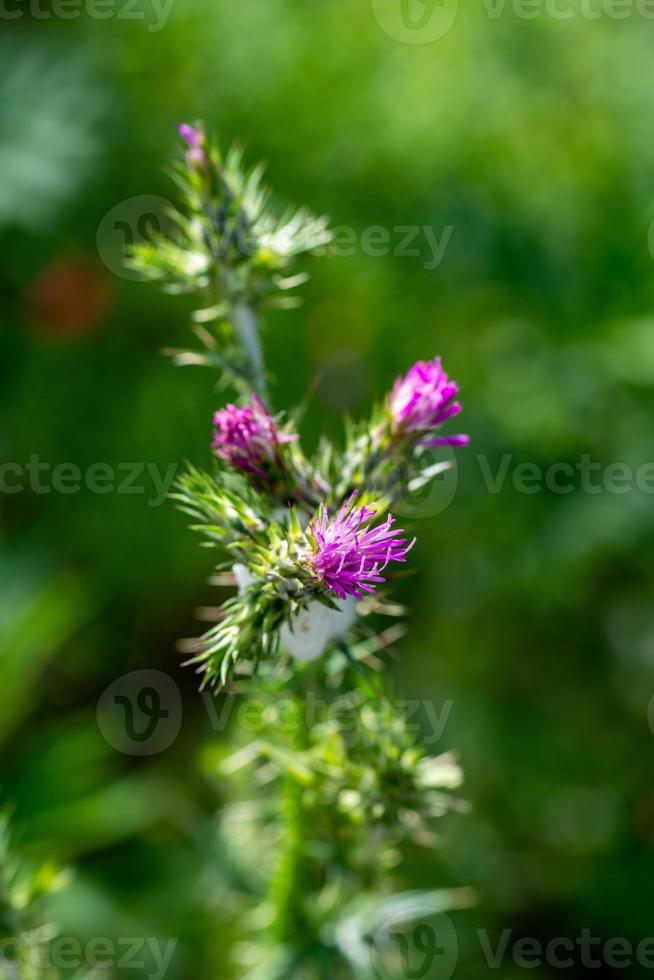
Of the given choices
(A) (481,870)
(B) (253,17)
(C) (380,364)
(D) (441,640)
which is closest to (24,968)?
(A) (481,870)

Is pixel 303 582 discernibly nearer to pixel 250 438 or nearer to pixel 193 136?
pixel 250 438

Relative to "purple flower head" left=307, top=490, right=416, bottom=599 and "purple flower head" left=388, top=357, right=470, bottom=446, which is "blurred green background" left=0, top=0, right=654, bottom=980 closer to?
"purple flower head" left=388, top=357, right=470, bottom=446

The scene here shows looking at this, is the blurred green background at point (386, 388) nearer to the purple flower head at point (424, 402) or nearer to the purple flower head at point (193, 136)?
the purple flower head at point (424, 402)

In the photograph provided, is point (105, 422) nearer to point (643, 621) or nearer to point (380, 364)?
point (380, 364)

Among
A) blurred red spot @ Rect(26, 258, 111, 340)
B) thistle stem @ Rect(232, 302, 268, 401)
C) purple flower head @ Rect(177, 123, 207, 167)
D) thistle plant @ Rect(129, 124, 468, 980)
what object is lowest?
thistle plant @ Rect(129, 124, 468, 980)

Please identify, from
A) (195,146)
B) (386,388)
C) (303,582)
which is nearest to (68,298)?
(386,388)

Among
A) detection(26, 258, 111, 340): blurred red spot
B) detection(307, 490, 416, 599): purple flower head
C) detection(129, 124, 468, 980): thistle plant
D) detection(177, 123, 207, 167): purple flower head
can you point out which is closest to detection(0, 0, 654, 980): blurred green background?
detection(26, 258, 111, 340): blurred red spot

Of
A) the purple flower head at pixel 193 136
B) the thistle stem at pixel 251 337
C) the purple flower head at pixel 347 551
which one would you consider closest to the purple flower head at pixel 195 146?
the purple flower head at pixel 193 136
